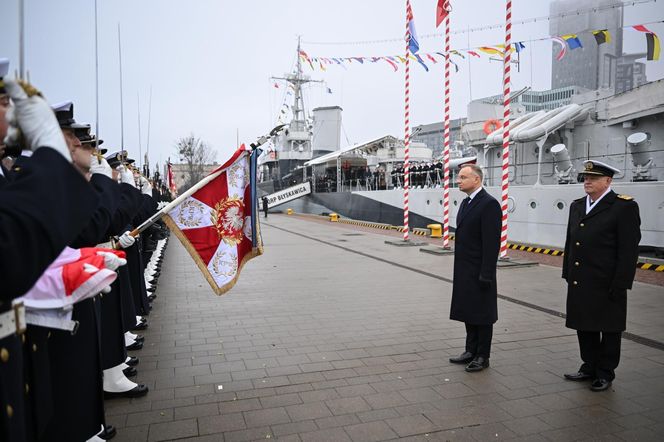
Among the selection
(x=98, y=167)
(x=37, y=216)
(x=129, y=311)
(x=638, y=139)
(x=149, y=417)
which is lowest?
(x=149, y=417)

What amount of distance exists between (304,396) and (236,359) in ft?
4.06

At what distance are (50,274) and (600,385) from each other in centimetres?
445

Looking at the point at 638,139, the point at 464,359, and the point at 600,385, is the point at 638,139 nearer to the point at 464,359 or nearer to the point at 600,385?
the point at 600,385

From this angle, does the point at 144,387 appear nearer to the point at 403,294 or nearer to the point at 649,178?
the point at 403,294

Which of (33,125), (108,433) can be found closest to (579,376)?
(108,433)

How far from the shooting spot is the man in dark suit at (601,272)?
4.15 metres

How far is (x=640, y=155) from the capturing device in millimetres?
12680

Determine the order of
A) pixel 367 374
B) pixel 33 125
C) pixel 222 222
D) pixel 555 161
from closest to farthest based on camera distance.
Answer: pixel 33 125 < pixel 367 374 < pixel 222 222 < pixel 555 161

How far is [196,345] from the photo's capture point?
5465 millimetres

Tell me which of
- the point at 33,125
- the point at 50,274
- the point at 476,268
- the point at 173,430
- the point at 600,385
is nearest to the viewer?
the point at 33,125

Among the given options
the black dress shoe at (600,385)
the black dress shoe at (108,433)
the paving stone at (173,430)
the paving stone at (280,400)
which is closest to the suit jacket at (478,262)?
the black dress shoe at (600,385)

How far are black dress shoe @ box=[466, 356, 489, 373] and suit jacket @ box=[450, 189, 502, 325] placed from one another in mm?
377

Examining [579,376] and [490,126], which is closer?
[579,376]

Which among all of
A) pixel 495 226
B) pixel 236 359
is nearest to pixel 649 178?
pixel 495 226
